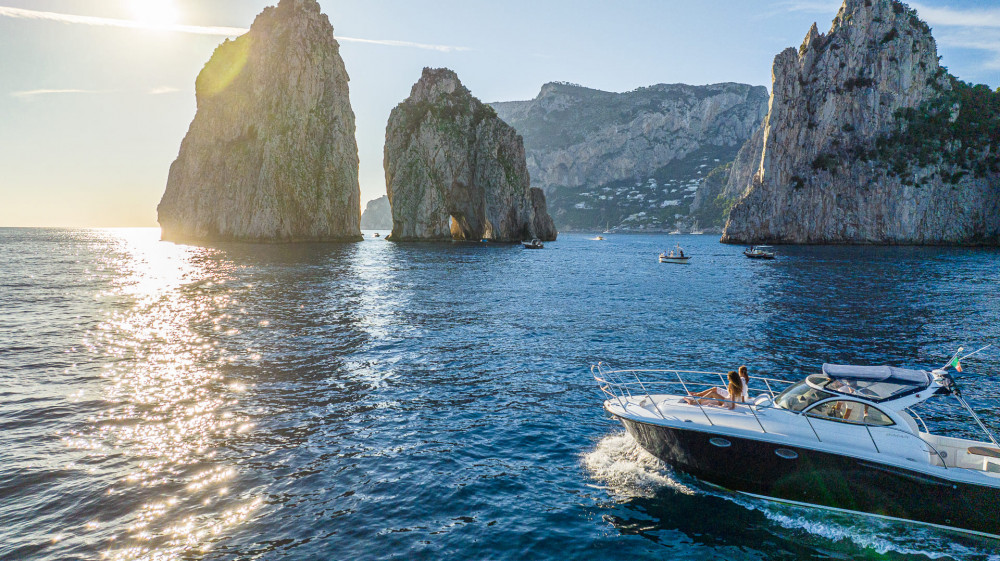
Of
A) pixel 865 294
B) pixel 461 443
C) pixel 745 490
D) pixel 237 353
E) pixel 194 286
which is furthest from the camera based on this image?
pixel 194 286

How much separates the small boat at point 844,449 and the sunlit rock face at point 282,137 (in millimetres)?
112065

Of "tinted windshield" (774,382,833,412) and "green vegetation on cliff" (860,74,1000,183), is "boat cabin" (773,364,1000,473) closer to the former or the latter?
"tinted windshield" (774,382,833,412)

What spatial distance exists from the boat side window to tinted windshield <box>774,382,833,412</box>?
0.20m

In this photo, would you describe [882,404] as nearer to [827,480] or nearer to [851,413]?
[851,413]

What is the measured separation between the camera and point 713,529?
10.7m

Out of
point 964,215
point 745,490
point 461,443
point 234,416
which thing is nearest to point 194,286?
point 234,416

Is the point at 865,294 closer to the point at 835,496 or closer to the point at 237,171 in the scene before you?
the point at 835,496

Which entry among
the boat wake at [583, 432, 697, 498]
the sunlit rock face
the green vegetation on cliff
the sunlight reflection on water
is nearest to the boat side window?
the boat wake at [583, 432, 697, 498]

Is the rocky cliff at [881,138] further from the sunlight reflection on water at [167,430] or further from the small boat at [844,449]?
the sunlight reflection on water at [167,430]

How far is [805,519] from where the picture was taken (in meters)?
11.1

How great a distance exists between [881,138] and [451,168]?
328 ft

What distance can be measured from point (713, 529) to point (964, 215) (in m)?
139

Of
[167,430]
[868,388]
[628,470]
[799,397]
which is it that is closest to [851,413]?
[868,388]

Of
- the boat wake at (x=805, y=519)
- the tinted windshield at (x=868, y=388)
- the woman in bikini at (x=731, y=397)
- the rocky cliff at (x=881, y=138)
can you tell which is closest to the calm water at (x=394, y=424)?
the boat wake at (x=805, y=519)
